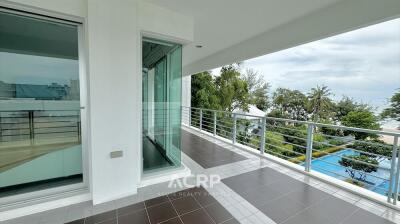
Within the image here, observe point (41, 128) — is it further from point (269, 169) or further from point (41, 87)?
point (269, 169)

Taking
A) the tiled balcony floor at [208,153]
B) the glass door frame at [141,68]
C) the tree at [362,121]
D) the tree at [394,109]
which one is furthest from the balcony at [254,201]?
the tree at [394,109]

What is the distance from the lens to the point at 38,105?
6.10 feet

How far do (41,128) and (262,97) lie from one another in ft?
55.4

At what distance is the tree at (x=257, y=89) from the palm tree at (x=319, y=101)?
363 centimetres

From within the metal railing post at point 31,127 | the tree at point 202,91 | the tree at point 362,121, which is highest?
the tree at point 202,91

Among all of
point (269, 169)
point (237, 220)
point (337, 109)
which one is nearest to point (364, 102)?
point (337, 109)

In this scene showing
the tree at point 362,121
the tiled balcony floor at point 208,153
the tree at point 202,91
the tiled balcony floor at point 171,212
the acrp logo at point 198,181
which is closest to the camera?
the tiled balcony floor at point 171,212

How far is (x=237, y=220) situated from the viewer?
1.64 m

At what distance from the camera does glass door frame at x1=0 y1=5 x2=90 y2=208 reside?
162 centimetres

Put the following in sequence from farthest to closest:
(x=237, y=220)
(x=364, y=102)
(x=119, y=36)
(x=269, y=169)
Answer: (x=364, y=102)
(x=269, y=169)
(x=119, y=36)
(x=237, y=220)

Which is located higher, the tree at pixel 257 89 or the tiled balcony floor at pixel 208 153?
the tree at pixel 257 89

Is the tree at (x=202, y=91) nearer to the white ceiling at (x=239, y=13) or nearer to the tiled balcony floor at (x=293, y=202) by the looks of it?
the white ceiling at (x=239, y=13)

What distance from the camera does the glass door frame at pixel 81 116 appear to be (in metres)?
1.62

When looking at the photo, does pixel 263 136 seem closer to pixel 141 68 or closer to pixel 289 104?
pixel 141 68
